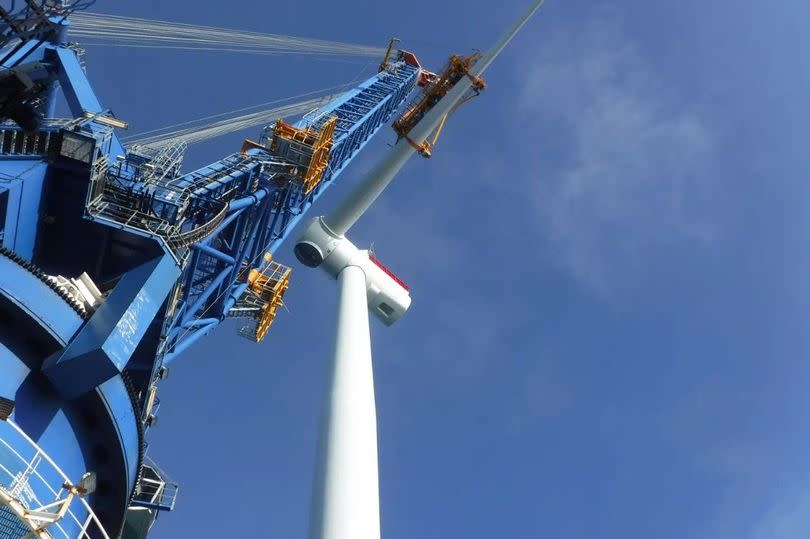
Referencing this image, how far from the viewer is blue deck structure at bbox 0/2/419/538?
21.3 metres

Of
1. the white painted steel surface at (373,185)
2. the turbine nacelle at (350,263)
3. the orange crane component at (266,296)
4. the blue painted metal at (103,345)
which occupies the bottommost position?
the blue painted metal at (103,345)

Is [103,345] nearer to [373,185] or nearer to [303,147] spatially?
[373,185]

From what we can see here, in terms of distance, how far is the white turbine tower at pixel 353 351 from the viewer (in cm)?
1537

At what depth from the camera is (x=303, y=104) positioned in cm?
4756

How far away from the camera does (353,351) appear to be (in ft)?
65.9

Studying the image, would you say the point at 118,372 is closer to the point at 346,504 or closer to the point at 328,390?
the point at 328,390

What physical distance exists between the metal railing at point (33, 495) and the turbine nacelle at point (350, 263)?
10.4 metres

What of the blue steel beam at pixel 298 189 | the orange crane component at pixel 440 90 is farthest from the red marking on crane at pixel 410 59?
the orange crane component at pixel 440 90

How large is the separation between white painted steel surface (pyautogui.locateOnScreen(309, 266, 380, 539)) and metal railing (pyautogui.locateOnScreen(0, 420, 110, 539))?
5052 millimetres

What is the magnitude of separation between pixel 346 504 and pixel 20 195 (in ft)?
52.9

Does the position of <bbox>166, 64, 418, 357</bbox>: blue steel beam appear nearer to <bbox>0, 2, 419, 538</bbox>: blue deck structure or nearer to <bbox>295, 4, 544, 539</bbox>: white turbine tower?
<bbox>0, 2, 419, 538</bbox>: blue deck structure

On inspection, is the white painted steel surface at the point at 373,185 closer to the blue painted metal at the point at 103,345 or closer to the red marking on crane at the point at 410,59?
the blue painted metal at the point at 103,345

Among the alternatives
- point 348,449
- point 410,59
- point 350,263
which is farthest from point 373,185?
point 410,59

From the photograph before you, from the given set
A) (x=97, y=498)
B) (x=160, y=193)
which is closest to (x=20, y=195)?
(x=160, y=193)
